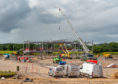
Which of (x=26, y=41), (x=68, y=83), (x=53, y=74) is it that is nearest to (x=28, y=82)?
(x=68, y=83)

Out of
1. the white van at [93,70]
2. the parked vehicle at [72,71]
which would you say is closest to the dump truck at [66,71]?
the parked vehicle at [72,71]

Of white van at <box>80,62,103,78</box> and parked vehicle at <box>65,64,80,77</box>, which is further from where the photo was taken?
parked vehicle at <box>65,64,80,77</box>

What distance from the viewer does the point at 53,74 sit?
81.2 ft

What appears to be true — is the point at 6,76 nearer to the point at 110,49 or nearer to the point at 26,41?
the point at 26,41

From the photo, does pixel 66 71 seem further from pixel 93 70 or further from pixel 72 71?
pixel 93 70

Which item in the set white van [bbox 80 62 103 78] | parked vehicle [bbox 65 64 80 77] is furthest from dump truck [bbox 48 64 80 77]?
white van [bbox 80 62 103 78]

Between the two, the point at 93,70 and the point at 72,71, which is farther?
the point at 72,71

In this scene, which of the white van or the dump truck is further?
the dump truck

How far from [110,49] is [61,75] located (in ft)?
365

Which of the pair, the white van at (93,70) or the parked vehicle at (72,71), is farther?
the parked vehicle at (72,71)

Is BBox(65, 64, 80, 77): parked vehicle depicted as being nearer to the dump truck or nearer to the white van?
the dump truck

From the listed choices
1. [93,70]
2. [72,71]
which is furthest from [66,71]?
[93,70]

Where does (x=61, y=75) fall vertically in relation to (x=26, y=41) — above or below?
below

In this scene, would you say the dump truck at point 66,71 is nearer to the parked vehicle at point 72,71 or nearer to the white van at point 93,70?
the parked vehicle at point 72,71
